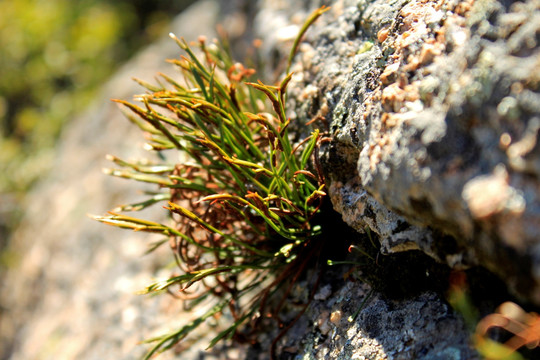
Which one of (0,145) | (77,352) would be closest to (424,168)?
(77,352)

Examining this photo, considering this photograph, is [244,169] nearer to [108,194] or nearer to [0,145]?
[108,194]

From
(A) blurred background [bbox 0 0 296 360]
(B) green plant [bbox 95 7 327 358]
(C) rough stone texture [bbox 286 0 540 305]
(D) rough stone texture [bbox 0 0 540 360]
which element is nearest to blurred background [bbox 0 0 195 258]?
(A) blurred background [bbox 0 0 296 360]

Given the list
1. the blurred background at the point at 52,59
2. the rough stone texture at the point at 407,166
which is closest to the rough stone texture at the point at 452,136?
the rough stone texture at the point at 407,166

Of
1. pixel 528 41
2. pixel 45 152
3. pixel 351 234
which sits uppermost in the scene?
pixel 45 152

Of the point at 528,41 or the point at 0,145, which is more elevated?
the point at 0,145

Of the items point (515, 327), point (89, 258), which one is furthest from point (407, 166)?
point (89, 258)

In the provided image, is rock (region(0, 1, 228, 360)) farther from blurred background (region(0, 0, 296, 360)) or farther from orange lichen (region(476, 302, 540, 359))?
orange lichen (region(476, 302, 540, 359))

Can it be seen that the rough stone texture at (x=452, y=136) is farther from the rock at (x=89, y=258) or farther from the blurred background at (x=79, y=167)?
the rock at (x=89, y=258)

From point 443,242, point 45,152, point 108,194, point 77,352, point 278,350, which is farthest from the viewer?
point 45,152
